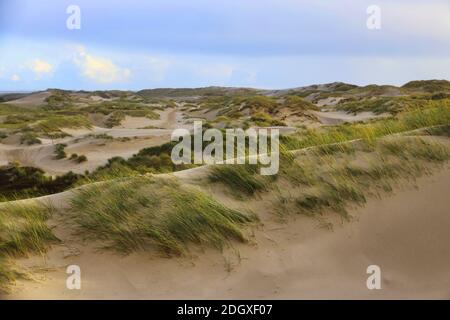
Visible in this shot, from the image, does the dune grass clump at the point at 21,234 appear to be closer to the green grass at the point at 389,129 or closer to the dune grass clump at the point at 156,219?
the dune grass clump at the point at 156,219

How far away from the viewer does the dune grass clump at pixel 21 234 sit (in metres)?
3.72

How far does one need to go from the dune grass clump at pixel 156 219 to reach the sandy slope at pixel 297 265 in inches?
6.0

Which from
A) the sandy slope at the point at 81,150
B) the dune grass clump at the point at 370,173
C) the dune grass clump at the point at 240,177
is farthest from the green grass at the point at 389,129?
the sandy slope at the point at 81,150

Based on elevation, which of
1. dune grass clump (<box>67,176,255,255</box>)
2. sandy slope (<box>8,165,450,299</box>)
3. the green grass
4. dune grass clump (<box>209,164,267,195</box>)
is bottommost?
sandy slope (<box>8,165,450,299</box>)

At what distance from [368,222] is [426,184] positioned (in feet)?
3.83

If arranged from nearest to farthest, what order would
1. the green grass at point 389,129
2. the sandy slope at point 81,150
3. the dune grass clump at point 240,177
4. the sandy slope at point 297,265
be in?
the sandy slope at point 297,265
the dune grass clump at point 240,177
the green grass at point 389,129
the sandy slope at point 81,150

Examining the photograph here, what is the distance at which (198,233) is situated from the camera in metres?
4.26

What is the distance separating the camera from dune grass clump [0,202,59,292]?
12.2 ft

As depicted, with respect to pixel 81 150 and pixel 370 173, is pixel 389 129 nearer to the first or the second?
pixel 370 173

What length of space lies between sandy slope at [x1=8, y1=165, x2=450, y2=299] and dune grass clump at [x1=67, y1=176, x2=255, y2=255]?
0.50ft

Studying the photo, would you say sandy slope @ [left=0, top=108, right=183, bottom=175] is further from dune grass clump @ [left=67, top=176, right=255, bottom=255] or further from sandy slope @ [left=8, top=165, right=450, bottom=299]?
sandy slope @ [left=8, top=165, right=450, bottom=299]

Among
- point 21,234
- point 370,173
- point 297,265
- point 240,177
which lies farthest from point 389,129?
point 21,234

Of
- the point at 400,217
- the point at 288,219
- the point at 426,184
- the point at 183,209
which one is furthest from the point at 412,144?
the point at 183,209

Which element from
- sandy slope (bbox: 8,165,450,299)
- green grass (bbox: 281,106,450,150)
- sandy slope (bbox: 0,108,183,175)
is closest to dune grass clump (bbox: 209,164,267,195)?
sandy slope (bbox: 8,165,450,299)
